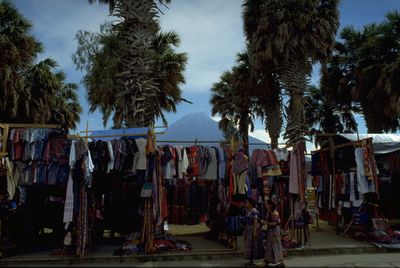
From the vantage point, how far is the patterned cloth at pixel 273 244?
748 cm

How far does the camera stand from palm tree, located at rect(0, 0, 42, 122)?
16.1 meters

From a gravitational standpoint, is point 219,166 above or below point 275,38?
below

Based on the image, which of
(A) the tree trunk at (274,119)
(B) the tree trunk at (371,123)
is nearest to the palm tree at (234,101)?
(A) the tree trunk at (274,119)

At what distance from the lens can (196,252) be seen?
847 centimetres

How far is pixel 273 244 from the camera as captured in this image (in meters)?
7.54

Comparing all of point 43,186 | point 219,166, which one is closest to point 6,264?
point 43,186

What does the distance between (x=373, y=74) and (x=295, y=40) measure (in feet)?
16.2

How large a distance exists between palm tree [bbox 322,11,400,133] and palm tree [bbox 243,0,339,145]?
2258 mm

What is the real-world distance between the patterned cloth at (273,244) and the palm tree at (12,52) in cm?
1392

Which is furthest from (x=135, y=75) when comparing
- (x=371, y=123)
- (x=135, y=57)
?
(x=371, y=123)

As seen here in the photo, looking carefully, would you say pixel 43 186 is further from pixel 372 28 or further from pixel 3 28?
pixel 372 28

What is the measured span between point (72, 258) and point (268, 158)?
5.42m

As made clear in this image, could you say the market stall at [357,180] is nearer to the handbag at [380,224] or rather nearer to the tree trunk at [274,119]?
the handbag at [380,224]

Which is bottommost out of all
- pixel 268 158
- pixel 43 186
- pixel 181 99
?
pixel 43 186
